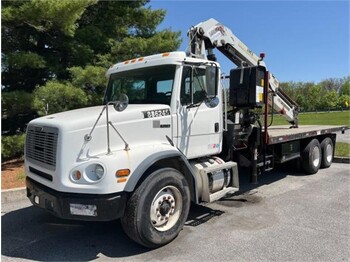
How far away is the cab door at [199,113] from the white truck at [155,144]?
0.02m

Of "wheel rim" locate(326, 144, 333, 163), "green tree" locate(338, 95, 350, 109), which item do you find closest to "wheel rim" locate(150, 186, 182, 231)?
"wheel rim" locate(326, 144, 333, 163)

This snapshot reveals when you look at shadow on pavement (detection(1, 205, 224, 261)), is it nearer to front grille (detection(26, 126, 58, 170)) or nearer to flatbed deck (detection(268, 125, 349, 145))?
front grille (detection(26, 126, 58, 170))

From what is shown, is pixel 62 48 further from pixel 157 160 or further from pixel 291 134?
pixel 157 160

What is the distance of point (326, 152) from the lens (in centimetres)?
990

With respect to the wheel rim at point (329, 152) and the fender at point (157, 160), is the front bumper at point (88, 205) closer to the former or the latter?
the fender at point (157, 160)

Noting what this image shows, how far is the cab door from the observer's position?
5309mm

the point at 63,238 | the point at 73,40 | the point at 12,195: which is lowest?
the point at 63,238

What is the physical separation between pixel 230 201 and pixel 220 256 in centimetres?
247

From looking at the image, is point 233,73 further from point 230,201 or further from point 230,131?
point 230,201

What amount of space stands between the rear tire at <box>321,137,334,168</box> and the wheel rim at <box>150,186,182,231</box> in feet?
20.9

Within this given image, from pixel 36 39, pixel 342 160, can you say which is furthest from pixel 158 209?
pixel 36 39

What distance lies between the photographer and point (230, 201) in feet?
21.9

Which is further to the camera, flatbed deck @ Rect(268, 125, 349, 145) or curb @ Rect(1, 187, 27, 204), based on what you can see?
flatbed deck @ Rect(268, 125, 349, 145)

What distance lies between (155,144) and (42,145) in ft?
4.95
